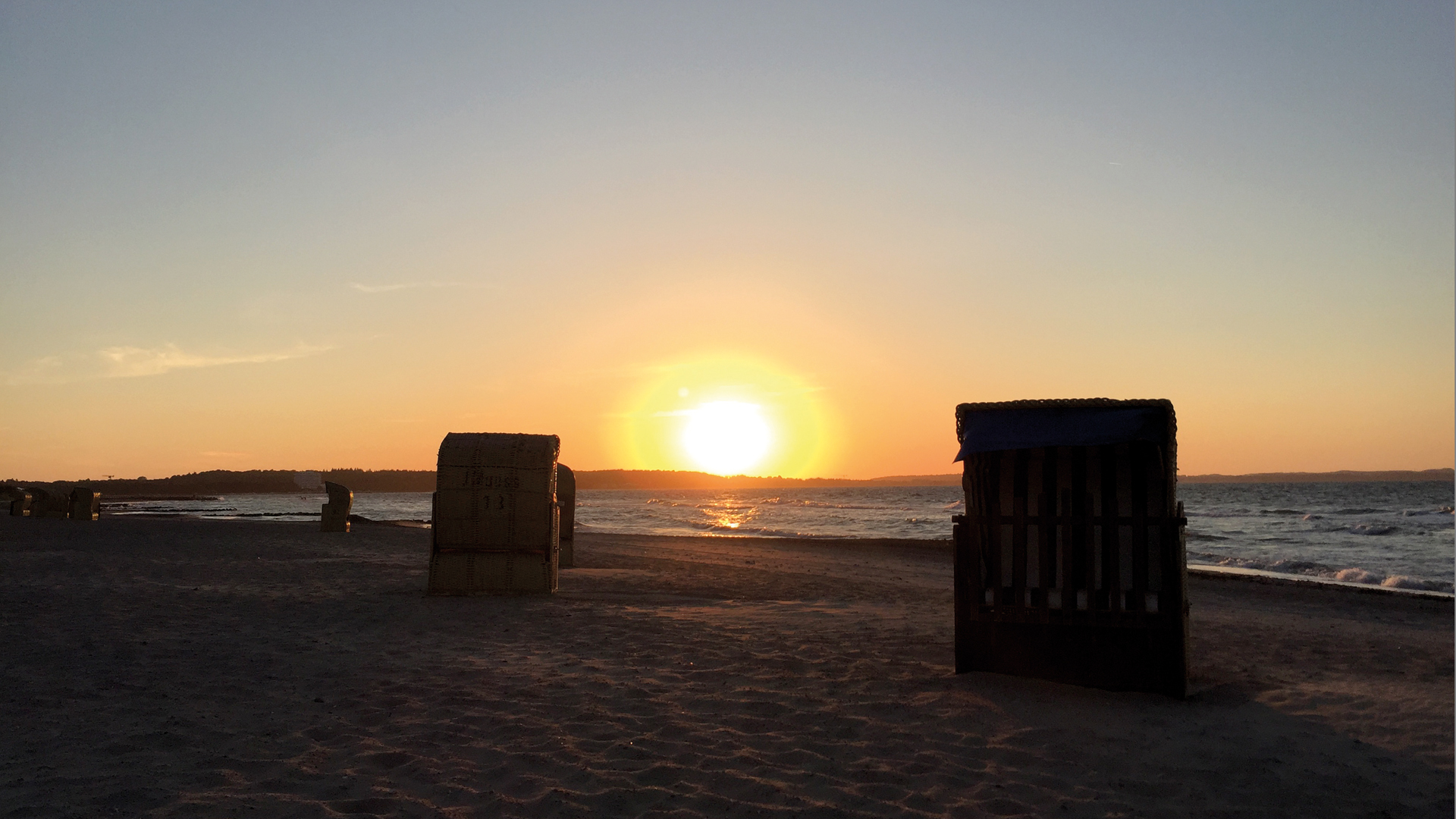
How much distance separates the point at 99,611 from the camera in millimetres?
11586

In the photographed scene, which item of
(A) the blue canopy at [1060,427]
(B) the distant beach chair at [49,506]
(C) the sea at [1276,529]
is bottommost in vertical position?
(C) the sea at [1276,529]

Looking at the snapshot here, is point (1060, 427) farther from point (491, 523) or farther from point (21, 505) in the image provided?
point (21, 505)

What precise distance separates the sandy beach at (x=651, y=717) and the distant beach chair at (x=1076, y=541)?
36 cm

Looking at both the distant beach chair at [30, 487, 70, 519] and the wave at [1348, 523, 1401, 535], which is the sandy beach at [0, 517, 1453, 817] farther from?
the wave at [1348, 523, 1401, 535]

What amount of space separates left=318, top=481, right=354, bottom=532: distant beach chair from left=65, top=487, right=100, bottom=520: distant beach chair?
14795 mm

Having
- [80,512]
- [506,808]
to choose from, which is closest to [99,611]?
[506,808]

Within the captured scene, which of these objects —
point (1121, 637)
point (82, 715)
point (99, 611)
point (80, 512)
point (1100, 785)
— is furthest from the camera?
point (80, 512)

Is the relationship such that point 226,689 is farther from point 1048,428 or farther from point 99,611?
point 1048,428

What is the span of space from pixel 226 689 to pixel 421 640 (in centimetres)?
276

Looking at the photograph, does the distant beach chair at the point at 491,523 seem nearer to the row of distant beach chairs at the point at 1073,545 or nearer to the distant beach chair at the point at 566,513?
the distant beach chair at the point at 566,513

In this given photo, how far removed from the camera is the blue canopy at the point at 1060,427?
23.9 ft

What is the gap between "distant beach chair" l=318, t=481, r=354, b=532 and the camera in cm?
3219

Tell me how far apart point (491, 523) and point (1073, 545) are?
29.8ft

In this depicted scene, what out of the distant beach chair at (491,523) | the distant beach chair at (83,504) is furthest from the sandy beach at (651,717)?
the distant beach chair at (83,504)
